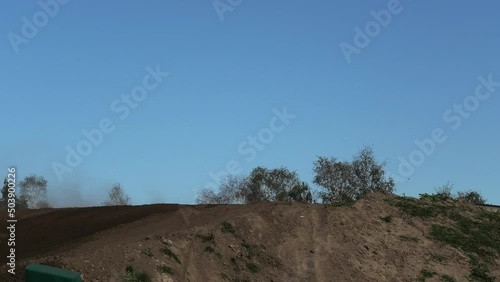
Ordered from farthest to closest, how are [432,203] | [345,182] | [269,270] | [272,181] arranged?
[272,181], [345,182], [432,203], [269,270]

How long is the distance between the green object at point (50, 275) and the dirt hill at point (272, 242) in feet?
8.34

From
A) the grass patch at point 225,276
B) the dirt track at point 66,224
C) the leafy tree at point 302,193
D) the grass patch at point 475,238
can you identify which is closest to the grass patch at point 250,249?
the grass patch at point 225,276

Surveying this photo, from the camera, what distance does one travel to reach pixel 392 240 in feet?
66.2

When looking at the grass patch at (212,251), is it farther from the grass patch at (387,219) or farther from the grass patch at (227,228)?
the grass patch at (387,219)

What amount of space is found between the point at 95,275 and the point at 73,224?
9.85 m

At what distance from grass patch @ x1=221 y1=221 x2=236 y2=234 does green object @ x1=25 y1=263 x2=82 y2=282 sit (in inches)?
317

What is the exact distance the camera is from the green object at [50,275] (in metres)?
8.91

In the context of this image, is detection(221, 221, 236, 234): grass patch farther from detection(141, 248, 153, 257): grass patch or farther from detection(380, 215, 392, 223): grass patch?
detection(380, 215, 392, 223): grass patch

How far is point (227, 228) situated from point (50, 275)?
28.0 ft

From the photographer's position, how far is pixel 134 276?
43.0 feet

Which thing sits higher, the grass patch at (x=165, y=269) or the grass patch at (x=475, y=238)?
the grass patch at (x=475, y=238)

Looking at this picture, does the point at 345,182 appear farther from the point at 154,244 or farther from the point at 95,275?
the point at 95,275

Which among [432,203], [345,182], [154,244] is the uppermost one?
[345,182]

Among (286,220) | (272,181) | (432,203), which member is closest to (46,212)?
(286,220)
